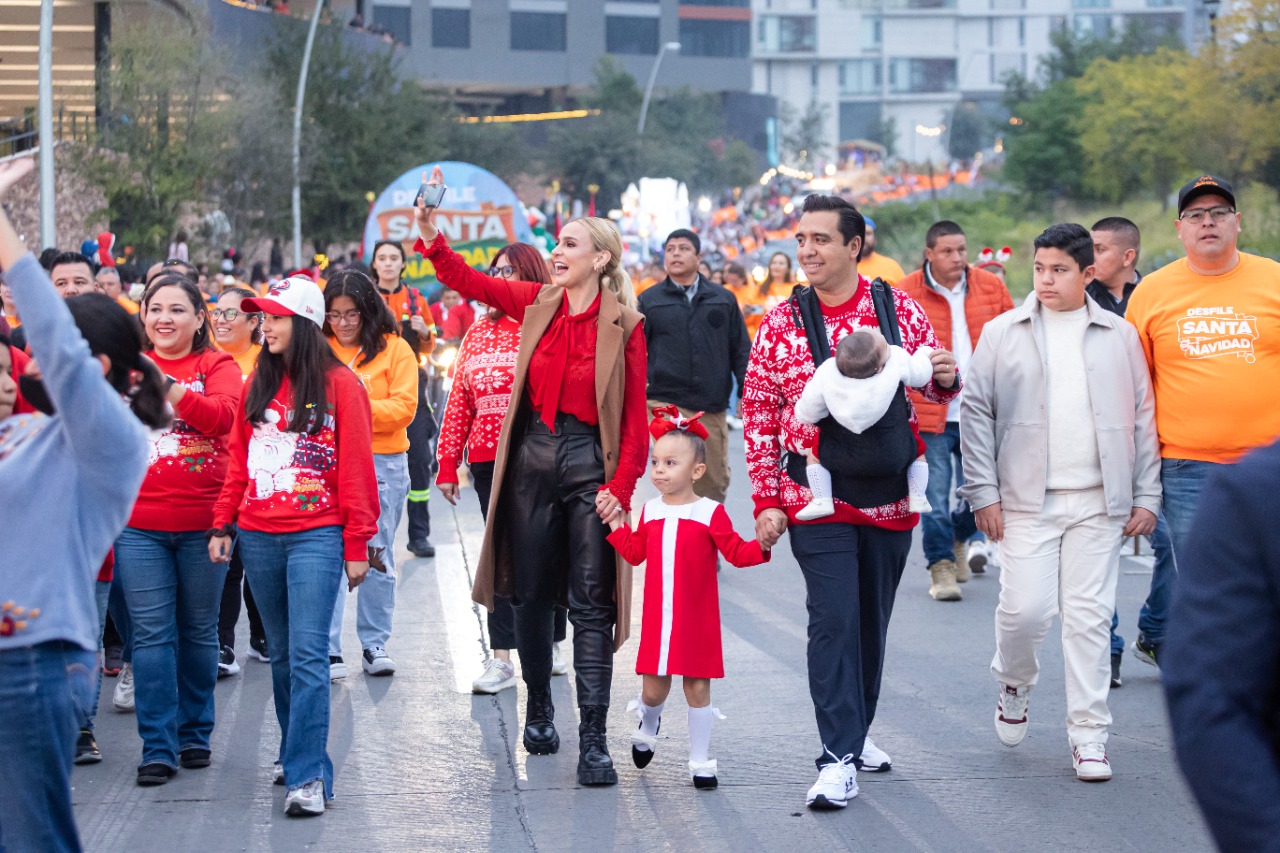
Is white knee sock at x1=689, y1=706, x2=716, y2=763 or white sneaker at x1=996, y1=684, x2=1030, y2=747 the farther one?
white sneaker at x1=996, y1=684, x2=1030, y2=747

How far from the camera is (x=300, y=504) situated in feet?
18.1

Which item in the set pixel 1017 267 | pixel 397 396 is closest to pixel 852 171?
pixel 1017 267

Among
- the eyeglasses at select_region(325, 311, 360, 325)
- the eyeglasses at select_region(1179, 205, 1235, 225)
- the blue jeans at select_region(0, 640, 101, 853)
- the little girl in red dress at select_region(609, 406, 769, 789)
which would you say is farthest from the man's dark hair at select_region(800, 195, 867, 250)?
the blue jeans at select_region(0, 640, 101, 853)

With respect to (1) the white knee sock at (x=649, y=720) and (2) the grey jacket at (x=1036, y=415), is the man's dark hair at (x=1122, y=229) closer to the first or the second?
(2) the grey jacket at (x=1036, y=415)

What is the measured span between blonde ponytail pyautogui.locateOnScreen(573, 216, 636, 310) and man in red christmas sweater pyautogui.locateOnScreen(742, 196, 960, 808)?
0.74 m

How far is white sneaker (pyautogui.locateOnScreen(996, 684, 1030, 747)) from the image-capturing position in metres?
6.17

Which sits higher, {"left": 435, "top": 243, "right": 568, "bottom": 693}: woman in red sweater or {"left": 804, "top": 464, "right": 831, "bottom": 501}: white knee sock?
{"left": 435, "top": 243, "right": 568, "bottom": 693}: woman in red sweater

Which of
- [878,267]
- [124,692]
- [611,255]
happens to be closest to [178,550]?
[124,692]

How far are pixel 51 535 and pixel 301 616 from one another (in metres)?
2.04

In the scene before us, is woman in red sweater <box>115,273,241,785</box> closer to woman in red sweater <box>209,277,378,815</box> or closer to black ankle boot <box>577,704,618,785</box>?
woman in red sweater <box>209,277,378,815</box>

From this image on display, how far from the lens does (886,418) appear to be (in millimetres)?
5621

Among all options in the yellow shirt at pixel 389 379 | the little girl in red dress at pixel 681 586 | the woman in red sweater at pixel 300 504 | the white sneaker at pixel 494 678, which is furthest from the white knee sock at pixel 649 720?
the yellow shirt at pixel 389 379

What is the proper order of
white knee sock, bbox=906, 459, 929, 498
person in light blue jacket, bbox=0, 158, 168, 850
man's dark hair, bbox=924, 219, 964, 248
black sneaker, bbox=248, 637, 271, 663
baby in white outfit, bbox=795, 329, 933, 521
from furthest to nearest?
man's dark hair, bbox=924, 219, 964, 248, black sneaker, bbox=248, 637, 271, 663, white knee sock, bbox=906, 459, 929, 498, baby in white outfit, bbox=795, 329, 933, 521, person in light blue jacket, bbox=0, 158, 168, 850

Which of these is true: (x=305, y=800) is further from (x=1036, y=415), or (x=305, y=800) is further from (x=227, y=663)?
(x=1036, y=415)
